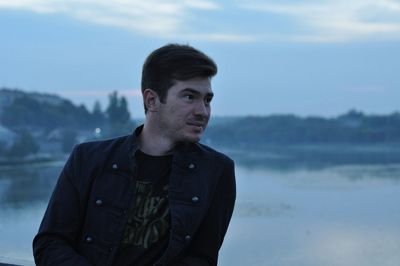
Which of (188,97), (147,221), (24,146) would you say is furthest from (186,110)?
(24,146)

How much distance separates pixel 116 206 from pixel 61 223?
0.48 ft

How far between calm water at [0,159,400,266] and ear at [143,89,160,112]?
16.2 meters

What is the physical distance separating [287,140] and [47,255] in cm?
4879

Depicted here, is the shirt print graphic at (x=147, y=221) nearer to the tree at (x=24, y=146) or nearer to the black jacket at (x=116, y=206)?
the black jacket at (x=116, y=206)

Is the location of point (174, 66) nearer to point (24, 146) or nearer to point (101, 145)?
point (101, 145)

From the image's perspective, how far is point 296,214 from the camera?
34.3 meters

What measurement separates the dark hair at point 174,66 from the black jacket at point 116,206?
164 mm

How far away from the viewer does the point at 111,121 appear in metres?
34.1

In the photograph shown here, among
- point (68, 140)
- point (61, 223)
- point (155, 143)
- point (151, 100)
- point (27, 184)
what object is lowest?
point (27, 184)

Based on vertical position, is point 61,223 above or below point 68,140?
above

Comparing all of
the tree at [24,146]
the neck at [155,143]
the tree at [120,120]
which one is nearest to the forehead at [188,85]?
the neck at [155,143]

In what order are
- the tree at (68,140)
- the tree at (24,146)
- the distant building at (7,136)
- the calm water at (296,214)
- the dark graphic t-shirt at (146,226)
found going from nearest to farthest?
1. the dark graphic t-shirt at (146,226)
2. the calm water at (296,214)
3. the tree at (68,140)
4. the tree at (24,146)
5. the distant building at (7,136)

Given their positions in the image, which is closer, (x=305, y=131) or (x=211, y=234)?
(x=211, y=234)

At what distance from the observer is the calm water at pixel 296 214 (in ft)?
74.1
